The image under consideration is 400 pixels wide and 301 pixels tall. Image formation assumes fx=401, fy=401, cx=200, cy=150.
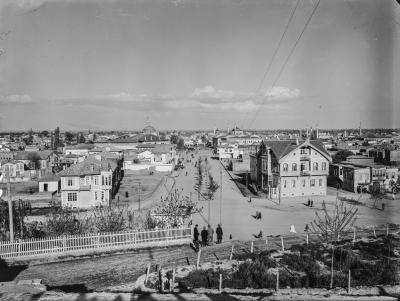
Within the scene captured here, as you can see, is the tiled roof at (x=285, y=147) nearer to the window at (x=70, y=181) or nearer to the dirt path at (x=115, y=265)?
the window at (x=70, y=181)

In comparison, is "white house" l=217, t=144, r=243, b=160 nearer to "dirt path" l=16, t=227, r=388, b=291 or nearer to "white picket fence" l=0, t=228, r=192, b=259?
"dirt path" l=16, t=227, r=388, b=291


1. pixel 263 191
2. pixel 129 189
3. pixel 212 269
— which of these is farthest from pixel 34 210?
pixel 212 269

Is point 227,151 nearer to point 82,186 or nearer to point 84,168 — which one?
point 84,168

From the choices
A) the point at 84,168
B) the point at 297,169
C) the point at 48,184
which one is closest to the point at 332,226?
Result: the point at 297,169

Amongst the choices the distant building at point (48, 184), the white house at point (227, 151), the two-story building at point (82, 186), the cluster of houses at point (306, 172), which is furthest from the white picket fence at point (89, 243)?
the white house at point (227, 151)

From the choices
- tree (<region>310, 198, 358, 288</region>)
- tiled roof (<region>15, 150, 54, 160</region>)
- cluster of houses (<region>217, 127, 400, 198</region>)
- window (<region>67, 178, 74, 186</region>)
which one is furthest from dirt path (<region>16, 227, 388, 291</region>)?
tiled roof (<region>15, 150, 54, 160</region>)

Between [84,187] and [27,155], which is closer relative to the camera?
[84,187]
